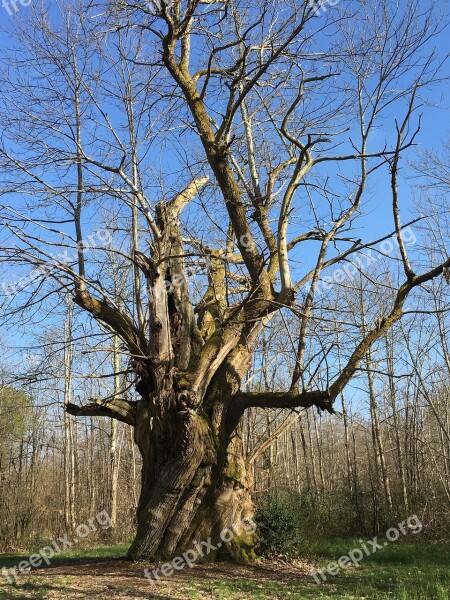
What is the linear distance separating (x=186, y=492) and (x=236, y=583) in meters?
1.52

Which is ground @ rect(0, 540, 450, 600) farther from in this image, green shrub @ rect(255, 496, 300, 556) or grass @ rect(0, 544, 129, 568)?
grass @ rect(0, 544, 129, 568)

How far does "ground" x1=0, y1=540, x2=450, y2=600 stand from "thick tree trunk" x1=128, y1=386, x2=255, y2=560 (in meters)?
0.33

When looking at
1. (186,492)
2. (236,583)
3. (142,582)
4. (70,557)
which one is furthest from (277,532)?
(70,557)

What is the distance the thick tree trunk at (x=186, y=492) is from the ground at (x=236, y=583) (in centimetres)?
33

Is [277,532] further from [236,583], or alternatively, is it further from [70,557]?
[70,557]

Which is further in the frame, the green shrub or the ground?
the green shrub

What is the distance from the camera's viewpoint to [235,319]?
829cm

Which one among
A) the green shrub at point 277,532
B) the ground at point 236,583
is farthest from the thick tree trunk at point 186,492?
the green shrub at point 277,532

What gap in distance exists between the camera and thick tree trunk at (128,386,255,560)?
728 centimetres

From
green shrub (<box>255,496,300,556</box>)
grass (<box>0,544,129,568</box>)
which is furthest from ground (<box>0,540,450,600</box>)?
grass (<box>0,544,129,568</box>)

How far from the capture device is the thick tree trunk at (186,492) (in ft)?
23.9

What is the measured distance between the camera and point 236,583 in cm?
631

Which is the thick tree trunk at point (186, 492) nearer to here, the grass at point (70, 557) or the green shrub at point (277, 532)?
the green shrub at point (277, 532)

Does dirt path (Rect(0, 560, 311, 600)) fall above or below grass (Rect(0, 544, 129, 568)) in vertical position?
above
